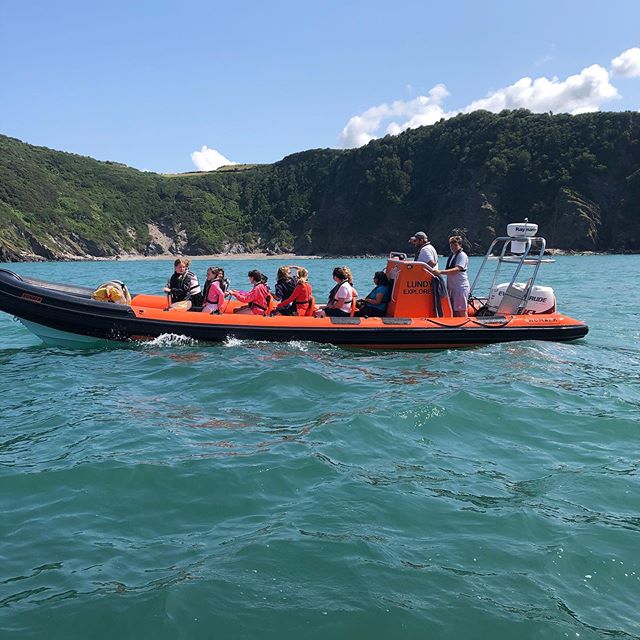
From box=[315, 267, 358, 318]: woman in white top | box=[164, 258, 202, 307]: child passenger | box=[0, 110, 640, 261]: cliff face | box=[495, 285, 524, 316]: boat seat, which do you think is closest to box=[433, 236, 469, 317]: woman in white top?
box=[495, 285, 524, 316]: boat seat

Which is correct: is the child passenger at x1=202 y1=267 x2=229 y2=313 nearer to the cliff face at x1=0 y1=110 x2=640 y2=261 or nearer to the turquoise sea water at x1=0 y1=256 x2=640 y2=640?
the turquoise sea water at x1=0 y1=256 x2=640 y2=640

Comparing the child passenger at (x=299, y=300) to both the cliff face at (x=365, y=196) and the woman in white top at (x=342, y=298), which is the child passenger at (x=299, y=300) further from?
the cliff face at (x=365, y=196)

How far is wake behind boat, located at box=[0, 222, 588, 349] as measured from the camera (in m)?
9.70

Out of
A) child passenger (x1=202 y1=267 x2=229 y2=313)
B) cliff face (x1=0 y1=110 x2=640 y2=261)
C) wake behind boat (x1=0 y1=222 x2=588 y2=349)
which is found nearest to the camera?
wake behind boat (x1=0 y1=222 x2=588 y2=349)

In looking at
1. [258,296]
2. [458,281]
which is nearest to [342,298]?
[258,296]

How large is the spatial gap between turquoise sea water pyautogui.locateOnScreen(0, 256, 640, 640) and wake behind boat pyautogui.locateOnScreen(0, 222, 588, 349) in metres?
1.74

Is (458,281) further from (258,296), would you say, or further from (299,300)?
(258,296)

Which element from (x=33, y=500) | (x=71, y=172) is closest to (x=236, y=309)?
(x=33, y=500)

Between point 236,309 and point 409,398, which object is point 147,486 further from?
point 236,309

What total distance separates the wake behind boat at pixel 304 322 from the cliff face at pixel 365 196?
153ft

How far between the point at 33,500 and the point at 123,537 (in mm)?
906

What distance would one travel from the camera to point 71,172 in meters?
112

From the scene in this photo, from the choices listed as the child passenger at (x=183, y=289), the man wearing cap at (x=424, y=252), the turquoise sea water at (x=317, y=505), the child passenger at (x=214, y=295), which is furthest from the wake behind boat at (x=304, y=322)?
the turquoise sea water at (x=317, y=505)

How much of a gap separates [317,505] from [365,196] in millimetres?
92114
